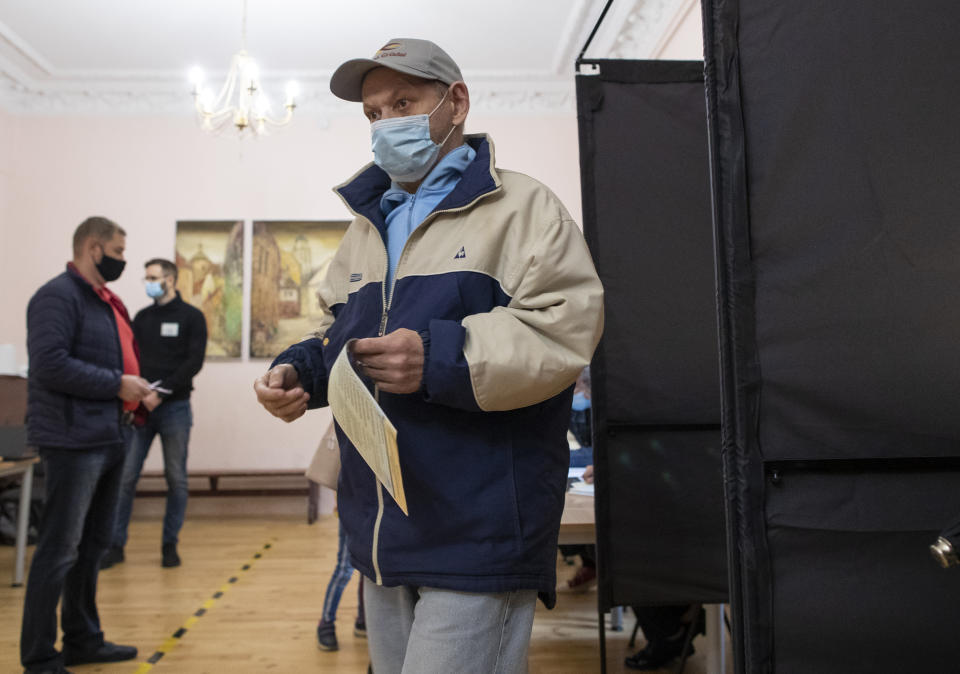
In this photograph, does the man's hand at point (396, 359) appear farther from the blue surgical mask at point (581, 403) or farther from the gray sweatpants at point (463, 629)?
the blue surgical mask at point (581, 403)

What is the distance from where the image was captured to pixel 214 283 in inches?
319

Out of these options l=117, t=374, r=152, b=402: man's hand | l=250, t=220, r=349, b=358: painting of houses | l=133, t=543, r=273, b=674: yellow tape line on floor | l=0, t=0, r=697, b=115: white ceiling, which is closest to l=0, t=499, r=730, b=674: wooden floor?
l=133, t=543, r=273, b=674: yellow tape line on floor

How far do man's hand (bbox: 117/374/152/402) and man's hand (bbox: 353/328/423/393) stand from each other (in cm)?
232

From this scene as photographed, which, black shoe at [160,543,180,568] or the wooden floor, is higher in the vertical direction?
black shoe at [160,543,180,568]

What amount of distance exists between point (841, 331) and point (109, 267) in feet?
9.93

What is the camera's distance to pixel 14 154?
8188 mm

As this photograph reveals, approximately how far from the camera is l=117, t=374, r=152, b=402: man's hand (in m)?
3.27

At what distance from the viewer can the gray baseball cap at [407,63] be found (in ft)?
5.03

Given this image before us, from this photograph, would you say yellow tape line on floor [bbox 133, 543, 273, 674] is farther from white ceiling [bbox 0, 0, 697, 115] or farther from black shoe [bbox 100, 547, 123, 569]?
white ceiling [bbox 0, 0, 697, 115]

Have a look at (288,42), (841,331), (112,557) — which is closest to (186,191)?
(288,42)

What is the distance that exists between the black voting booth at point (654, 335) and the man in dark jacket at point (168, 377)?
164 inches

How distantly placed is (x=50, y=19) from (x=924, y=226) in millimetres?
7532

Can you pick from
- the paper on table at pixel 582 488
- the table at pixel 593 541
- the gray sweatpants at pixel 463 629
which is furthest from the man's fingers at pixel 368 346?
the paper on table at pixel 582 488

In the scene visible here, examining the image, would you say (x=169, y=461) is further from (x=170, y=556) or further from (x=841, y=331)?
(x=841, y=331)
